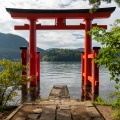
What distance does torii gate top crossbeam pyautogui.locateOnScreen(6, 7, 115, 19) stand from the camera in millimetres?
14617

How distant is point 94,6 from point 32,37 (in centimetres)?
840

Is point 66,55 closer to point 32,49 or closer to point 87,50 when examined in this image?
point 87,50

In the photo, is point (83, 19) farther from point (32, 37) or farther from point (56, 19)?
point (32, 37)

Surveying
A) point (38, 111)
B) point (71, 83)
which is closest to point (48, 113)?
point (38, 111)

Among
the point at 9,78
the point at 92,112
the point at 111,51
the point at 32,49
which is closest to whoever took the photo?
the point at 111,51

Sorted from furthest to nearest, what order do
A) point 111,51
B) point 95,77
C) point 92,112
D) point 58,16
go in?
point 58,16
point 95,77
point 92,112
point 111,51

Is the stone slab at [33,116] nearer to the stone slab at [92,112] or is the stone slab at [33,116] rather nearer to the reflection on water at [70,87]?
the stone slab at [92,112]

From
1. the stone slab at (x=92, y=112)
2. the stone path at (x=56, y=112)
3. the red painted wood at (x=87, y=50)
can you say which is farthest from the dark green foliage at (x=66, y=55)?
the stone slab at (x=92, y=112)

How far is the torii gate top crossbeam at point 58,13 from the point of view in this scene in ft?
48.0

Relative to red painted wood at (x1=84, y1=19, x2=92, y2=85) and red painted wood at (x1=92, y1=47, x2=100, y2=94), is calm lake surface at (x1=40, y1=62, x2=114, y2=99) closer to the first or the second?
red painted wood at (x1=92, y1=47, x2=100, y2=94)

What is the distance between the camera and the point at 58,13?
1488cm

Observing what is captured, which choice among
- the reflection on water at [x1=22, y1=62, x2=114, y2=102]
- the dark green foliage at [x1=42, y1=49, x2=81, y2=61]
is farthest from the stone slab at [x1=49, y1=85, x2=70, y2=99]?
the dark green foliage at [x1=42, y1=49, x2=81, y2=61]

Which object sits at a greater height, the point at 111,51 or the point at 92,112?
the point at 111,51

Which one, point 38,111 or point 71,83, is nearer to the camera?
point 38,111
